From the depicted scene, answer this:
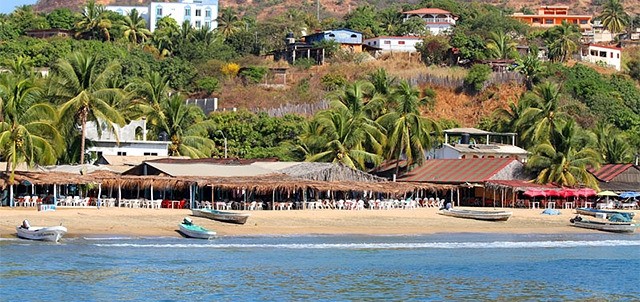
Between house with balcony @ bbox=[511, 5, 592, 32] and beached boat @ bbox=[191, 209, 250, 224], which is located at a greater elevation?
house with balcony @ bbox=[511, 5, 592, 32]

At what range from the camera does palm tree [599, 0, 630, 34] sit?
408 feet

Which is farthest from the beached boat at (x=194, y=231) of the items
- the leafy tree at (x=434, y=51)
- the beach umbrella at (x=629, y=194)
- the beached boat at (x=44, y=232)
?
the leafy tree at (x=434, y=51)

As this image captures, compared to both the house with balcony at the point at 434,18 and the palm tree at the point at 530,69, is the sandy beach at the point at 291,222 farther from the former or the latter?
the house with balcony at the point at 434,18

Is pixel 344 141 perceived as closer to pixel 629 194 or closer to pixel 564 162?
pixel 564 162

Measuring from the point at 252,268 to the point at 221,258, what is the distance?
233cm

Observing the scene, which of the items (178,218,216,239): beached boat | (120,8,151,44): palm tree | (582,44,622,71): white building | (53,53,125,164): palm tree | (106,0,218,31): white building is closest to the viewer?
(178,218,216,239): beached boat

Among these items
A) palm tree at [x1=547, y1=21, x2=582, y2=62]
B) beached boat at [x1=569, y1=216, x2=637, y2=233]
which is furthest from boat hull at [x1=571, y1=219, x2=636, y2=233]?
palm tree at [x1=547, y1=21, x2=582, y2=62]

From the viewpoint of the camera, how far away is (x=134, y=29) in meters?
107

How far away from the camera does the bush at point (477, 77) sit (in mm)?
93188

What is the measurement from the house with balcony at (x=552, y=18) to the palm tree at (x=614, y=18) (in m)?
4.69

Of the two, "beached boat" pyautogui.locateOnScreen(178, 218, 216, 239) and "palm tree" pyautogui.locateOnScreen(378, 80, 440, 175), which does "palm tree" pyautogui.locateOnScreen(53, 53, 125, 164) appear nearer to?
"beached boat" pyautogui.locateOnScreen(178, 218, 216, 239)

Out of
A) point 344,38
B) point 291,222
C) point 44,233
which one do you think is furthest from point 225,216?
point 344,38

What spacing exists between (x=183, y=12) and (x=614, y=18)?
50.2 meters

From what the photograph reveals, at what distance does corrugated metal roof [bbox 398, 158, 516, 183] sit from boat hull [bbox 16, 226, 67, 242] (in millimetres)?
27180
